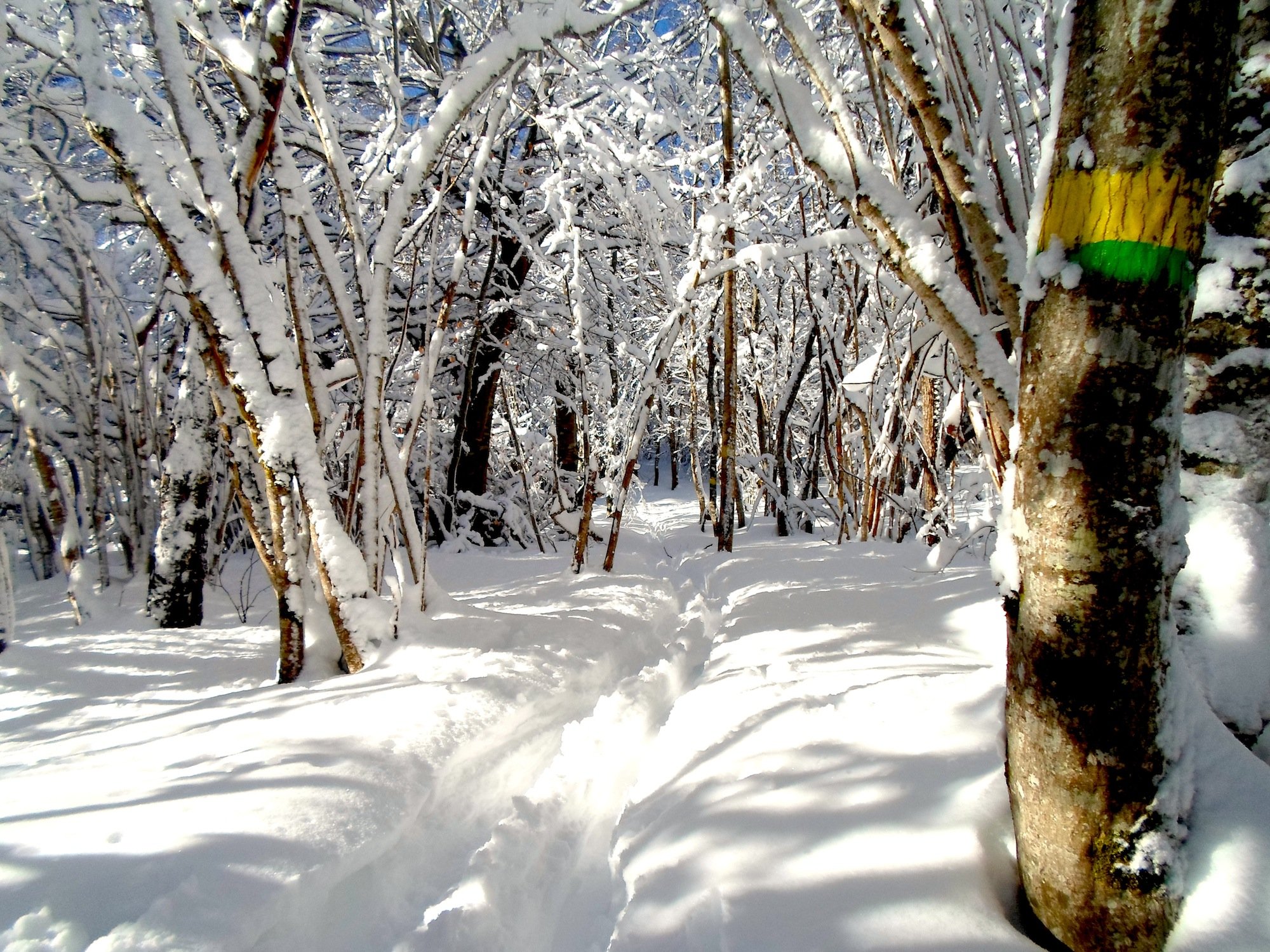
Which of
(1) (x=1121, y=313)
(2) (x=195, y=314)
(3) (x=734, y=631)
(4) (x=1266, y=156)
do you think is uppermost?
(2) (x=195, y=314)

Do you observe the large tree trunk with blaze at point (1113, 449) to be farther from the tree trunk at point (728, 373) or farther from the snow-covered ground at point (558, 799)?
the tree trunk at point (728, 373)

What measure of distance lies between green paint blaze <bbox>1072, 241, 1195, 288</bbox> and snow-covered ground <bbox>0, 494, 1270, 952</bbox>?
0.66m

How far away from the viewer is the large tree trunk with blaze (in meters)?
0.88

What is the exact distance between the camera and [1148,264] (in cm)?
89

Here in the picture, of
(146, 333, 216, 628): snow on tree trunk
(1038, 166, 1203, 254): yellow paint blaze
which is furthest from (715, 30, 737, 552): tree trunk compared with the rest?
(1038, 166, 1203, 254): yellow paint blaze

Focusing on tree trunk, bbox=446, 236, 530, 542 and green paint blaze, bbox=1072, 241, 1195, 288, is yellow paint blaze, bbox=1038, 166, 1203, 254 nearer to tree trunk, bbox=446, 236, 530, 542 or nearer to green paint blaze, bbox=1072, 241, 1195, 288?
green paint blaze, bbox=1072, 241, 1195, 288

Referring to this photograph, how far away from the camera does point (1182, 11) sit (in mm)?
851

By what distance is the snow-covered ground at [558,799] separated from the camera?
1116 mm

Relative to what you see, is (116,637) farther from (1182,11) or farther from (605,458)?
(1182,11)

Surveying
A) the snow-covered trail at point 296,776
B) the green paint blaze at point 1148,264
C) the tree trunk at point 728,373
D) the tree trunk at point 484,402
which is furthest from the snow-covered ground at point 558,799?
the tree trunk at point 484,402

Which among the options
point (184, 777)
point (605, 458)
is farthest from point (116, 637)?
point (605, 458)

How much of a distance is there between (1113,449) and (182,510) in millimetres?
5328

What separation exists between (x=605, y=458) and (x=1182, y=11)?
636 cm

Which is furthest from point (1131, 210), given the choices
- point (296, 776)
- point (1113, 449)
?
point (296, 776)
